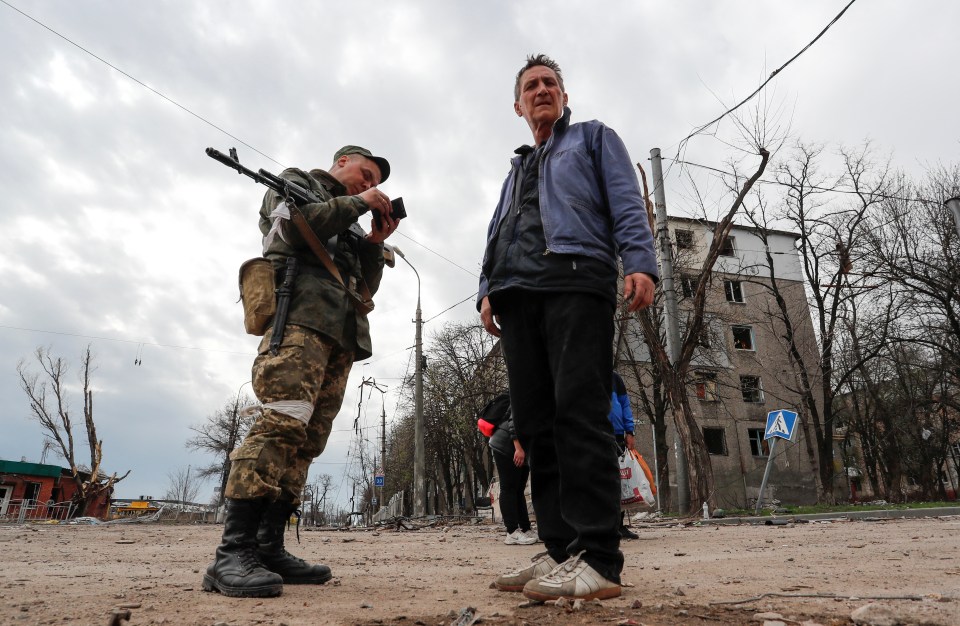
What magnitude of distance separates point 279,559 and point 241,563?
403mm

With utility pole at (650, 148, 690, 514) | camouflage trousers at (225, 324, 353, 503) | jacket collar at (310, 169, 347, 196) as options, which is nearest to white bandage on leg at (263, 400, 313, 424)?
camouflage trousers at (225, 324, 353, 503)

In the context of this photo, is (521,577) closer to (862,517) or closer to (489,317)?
(489,317)

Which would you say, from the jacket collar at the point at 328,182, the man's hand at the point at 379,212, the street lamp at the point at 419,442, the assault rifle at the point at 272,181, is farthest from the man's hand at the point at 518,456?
the street lamp at the point at 419,442

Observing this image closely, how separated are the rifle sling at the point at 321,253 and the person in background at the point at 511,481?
10.1ft

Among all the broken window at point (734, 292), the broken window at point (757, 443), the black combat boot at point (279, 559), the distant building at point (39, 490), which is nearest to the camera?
the black combat boot at point (279, 559)

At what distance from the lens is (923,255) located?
18.3m

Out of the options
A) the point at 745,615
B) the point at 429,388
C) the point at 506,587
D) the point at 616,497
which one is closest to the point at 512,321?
the point at 616,497

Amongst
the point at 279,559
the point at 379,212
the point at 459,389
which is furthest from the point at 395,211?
the point at 459,389

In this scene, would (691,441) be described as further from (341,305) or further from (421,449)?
(421,449)

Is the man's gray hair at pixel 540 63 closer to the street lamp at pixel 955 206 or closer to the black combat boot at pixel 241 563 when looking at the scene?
the black combat boot at pixel 241 563

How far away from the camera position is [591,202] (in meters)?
2.74

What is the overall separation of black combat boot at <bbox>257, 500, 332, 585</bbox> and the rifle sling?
1.09 m

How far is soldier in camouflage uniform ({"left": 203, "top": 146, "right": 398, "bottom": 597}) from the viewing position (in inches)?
102

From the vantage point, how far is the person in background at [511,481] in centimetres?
627
